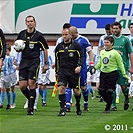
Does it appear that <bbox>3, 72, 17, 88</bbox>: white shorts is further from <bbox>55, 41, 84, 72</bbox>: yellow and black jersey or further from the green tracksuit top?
<bbox>55, 41, 84, 72</bbox>: yellow and black jersey

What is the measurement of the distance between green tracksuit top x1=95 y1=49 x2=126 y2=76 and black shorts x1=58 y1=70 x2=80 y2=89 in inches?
44.9

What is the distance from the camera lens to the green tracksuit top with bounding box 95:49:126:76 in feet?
54.2

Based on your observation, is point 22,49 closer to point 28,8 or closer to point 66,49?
point 66,49

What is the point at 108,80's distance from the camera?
655 inches

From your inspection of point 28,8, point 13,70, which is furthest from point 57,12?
point 13,70

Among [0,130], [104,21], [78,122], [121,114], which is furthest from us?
[104,21]

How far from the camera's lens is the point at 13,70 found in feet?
62.6

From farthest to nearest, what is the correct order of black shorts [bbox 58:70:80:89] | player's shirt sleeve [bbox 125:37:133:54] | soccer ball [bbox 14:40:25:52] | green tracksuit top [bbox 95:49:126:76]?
player's shirt sleeve [bbox 125:37:133:54]
green tracksuit top [bbox 95:49:126:76]
soccer ball [bbox 14:40:25:52]
black shorts [bbox 58:70:80:89]

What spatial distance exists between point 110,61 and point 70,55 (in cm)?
142

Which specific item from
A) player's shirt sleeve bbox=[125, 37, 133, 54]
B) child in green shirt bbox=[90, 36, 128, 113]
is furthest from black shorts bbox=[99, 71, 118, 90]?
player's shirt sleeve bbox=[125, 37, 133, 54]

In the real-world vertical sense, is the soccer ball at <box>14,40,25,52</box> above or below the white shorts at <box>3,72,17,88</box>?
above

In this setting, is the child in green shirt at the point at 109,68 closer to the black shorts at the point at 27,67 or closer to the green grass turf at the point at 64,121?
the green grass turf at the point at 64,121

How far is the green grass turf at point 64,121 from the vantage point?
1255 cm

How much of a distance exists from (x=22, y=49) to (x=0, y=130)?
3828 millimetres
